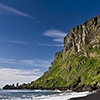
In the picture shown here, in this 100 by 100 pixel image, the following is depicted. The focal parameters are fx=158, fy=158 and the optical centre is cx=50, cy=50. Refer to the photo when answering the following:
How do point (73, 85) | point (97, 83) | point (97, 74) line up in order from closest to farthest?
1. point (97, 83)
2. point (97, 74)
3. point (73, 85)

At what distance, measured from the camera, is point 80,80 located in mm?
184250

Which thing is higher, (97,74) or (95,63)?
(95,63)

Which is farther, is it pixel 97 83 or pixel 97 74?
pixel 97 74

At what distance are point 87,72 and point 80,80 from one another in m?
14.0

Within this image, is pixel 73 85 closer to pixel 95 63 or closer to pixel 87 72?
pixel 87 72

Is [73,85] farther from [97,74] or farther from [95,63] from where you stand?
[95,63]

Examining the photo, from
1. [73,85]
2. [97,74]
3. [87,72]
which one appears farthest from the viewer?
[87,72]

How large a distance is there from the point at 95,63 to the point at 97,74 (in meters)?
33.5

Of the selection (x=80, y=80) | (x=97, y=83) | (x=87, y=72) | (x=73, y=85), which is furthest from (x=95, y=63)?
(x=97, y=83)

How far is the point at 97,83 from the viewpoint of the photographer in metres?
137

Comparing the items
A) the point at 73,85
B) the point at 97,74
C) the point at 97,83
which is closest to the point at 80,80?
the point at 73,85

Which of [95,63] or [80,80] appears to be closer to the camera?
[80,80]

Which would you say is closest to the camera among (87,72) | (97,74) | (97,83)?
(97,83)

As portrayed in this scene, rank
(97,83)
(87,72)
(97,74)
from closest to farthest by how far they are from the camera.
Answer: (97,83)
(97,74)
(87,72)
